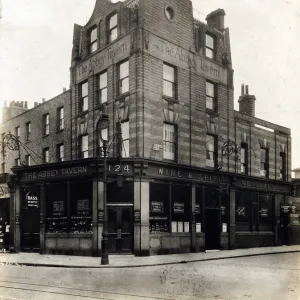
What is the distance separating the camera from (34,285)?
461 inches

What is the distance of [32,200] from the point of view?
23703mm

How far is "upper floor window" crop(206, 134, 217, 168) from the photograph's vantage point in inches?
1020

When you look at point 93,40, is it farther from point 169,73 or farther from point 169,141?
point 169,141

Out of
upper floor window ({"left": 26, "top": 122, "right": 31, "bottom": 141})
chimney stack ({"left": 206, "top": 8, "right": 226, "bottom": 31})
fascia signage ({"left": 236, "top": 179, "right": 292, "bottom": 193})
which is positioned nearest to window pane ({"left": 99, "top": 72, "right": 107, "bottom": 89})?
chimney stack ({"left": 206, "top": 8, "right": 226, "bottom": 31})

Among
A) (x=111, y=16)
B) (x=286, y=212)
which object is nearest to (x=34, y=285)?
(x=111, y=16)

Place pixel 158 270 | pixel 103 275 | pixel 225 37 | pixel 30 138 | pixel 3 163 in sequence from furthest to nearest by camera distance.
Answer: pixel 3 163, pixel 30 138, pixel 225 37, pixel 158 270, pixel 103 275

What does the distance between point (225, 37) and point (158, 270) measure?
1723 cm

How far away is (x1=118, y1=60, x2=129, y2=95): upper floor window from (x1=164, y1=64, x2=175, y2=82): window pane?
205 centimetres

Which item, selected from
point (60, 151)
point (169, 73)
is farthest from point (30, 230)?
point (169, 73)

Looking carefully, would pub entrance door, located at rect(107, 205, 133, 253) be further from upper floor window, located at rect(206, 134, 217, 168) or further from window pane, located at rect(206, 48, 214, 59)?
window pane, located at rect(206, 48, 214, 59)

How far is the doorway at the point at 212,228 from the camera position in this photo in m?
25.5

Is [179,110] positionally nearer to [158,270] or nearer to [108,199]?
[108,199]

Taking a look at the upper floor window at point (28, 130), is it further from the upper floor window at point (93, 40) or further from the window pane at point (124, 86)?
the window pane at point (124, 86)

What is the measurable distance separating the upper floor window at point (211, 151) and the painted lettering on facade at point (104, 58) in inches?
276
